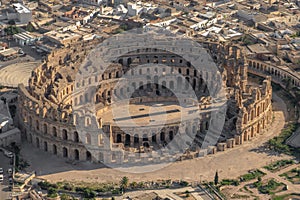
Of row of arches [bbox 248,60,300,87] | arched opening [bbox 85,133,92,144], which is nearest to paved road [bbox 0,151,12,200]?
arched opening [bbox 85,133,92,144]

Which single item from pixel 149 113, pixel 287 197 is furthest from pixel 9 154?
pixel 287 197

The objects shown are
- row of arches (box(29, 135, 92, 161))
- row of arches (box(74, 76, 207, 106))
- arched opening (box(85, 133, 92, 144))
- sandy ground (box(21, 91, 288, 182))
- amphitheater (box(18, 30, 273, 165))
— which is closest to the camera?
sandy ground (box(21, 91, 288, 182))

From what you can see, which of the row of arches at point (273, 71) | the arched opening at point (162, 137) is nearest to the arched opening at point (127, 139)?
the arched opening at point (162, 137)

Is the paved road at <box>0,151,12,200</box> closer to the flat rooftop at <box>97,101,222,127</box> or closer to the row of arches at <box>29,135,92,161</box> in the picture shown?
A: the row of arches at <box>29,135,92,161</box>

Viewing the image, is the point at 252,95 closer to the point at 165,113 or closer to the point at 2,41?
the point at 165,113

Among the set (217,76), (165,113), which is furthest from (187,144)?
(217,76)
